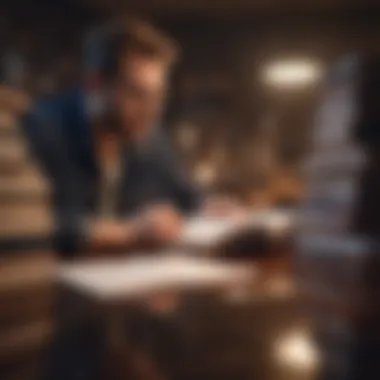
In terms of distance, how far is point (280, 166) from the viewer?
29.0 inches

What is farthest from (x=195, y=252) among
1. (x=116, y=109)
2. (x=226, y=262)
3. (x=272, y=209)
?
(x=116, y=109)

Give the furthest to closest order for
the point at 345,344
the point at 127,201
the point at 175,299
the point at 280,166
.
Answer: the point at 127,201, the point at 280,166, the point at 175,299, the point at 345,344

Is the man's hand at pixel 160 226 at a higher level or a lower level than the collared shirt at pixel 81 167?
lower

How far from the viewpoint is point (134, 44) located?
0.78 metres

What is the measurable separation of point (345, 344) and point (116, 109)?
23.3 inches

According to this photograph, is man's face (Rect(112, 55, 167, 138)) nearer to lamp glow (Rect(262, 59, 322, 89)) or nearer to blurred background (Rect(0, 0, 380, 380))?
blurred background (Rect(0, 0, 380, 380))

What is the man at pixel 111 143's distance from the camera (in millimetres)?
725

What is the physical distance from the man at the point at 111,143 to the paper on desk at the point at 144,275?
0.13m

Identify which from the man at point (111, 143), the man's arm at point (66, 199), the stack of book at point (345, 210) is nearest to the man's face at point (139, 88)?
the man at point (111, 143)

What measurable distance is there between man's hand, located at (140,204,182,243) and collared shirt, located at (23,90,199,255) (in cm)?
7

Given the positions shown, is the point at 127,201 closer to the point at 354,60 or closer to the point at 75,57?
the point at 75,57

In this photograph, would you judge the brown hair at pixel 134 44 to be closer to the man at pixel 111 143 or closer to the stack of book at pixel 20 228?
the man at pixel 111 143

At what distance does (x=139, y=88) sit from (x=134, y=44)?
0.21 ft

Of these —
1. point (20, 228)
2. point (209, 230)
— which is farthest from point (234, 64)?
point (20, 228)
